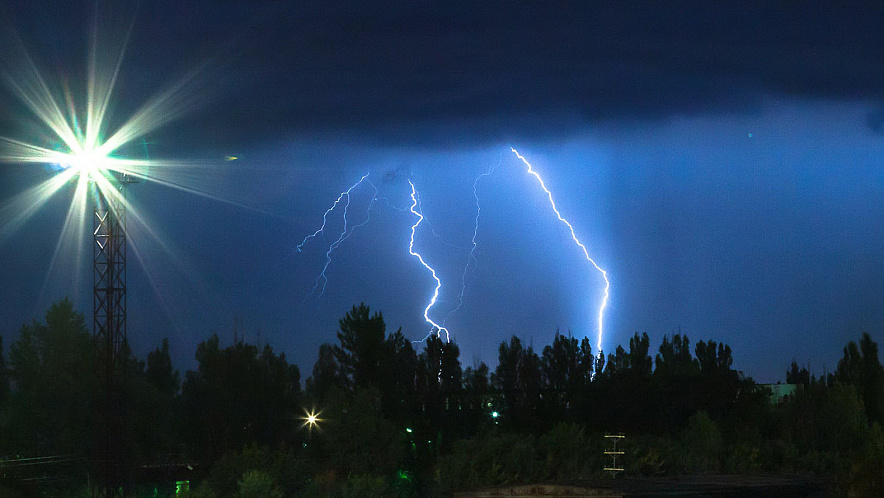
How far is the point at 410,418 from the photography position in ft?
144

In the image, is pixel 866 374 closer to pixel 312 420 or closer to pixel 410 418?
pixel 410 418

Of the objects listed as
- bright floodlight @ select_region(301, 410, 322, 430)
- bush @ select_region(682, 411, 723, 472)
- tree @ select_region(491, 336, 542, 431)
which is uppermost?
tree @ select_region(491, 336, 542, 431)

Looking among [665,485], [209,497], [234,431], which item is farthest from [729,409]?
[209,497]

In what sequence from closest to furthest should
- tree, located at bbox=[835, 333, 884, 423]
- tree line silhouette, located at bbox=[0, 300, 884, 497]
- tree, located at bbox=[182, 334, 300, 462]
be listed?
tree line silhouette, located at bbox=[0, 300, 884, 497] < tree, located at bbox=[182, 334, 300, 462] < tree, located at bbox=[835, 333, 884, 423]

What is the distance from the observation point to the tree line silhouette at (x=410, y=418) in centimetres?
3159

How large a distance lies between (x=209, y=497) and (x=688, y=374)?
3064 centimetres

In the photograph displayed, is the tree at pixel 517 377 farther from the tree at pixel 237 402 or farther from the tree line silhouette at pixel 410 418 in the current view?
the tree at pixel 237 402

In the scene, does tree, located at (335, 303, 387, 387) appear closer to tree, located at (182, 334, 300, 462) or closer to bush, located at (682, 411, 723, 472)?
tree, located at (182, 334, 300, 462)

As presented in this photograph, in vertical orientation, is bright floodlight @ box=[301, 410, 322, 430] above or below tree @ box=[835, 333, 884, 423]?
below

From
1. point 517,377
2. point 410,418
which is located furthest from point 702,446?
point 517,377

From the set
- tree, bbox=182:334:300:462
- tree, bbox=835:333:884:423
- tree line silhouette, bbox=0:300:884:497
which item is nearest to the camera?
tree line silhouette, bbox=0:300:884:497

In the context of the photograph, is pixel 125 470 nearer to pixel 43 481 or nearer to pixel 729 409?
pixel 43 481

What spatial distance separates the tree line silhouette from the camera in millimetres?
31594

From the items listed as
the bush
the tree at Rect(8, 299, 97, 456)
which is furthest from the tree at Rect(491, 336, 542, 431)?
the tree at Rect(8, 299, 97, 456)
